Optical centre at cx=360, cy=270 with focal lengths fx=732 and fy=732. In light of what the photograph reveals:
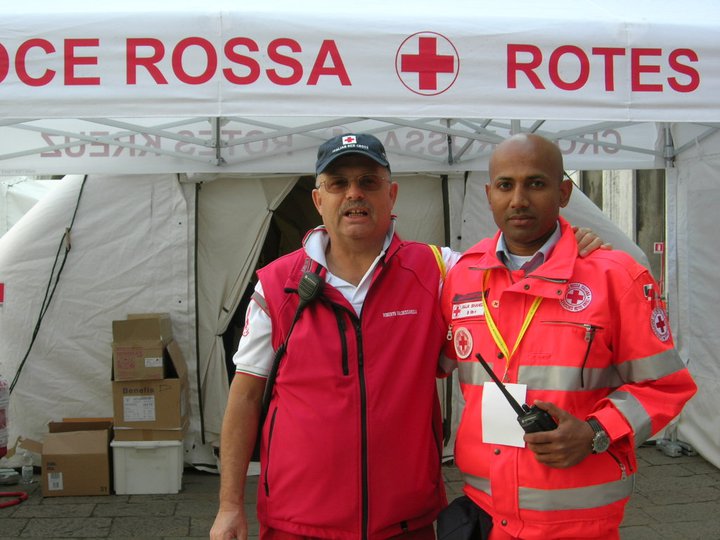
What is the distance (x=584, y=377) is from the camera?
1710 mm

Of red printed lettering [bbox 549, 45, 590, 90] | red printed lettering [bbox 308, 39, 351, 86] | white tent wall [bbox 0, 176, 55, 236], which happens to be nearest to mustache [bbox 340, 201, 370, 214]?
red printed lettering [bbox 308, 39, 351, 86]

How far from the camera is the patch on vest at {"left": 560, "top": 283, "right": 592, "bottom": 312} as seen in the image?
1717 millimetres

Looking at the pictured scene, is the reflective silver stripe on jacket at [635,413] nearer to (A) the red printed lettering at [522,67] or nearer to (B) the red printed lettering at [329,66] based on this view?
(A) the red printed lettering at [522,67]

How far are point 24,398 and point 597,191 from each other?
376 inches

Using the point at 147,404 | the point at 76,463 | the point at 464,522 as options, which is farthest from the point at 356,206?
the point at 76,463

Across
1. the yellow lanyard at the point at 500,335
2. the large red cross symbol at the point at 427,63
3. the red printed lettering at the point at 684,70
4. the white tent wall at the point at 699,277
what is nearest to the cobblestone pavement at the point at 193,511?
the white tent wall at the point at 699,277

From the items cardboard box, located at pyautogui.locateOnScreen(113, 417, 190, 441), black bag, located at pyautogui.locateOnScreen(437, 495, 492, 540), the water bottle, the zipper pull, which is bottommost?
the water bottle

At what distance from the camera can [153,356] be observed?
5.00 metres

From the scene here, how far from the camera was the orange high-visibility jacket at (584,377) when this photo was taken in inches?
66.6

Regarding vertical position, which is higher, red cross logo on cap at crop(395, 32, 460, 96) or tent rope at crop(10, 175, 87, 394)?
red cross logo on cap at crop(395, 32, 460, 96)

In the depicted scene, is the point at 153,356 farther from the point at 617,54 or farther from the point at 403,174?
the point at 617,54

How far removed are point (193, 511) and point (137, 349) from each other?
1.14 m

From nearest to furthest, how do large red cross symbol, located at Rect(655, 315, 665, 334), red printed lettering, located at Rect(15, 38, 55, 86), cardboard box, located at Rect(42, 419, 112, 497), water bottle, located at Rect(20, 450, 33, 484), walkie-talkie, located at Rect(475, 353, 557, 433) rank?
1. walkie-talkie, located at Rect(475, 353, 557, 433)
2. large red cross symbol, located at Rect(655, 315, 665, 334)
3. red printed lettering, located at Rect(15, 38, 55, 86)
4. cardboard box, located at Rect(42, 419, 112, 497)
5. water bottle, located at Rect(20, 450, 33, 484)

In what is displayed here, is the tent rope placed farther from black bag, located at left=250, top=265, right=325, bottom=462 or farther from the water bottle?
black bag, located at left=250, top=265, right=325, bottom=462
